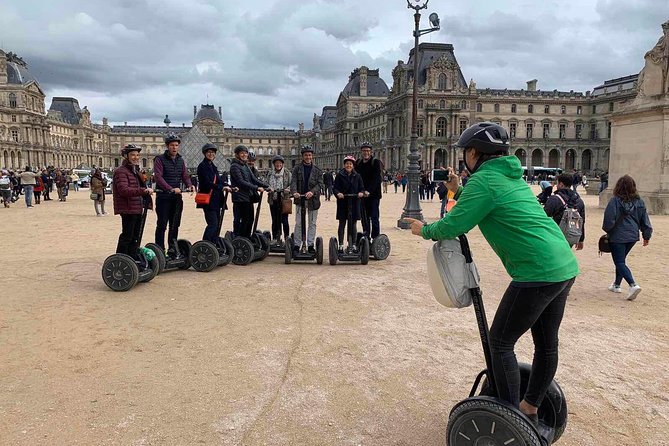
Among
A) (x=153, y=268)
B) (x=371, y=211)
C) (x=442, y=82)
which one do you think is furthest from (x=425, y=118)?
(x=153, y=268)

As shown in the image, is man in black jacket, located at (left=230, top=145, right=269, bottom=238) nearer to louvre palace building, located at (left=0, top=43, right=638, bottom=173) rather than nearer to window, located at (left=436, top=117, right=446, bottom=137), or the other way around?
louvre palace building, located at (left=0, top=43, right=638, bottom=173)

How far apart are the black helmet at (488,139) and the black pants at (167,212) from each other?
6371mm

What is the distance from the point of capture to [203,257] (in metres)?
8.37

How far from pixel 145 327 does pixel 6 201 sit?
2197cm

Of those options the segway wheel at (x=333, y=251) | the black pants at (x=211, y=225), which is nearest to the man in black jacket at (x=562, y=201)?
the segway wheel at (x=333, y=251)

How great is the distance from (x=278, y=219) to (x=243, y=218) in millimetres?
727

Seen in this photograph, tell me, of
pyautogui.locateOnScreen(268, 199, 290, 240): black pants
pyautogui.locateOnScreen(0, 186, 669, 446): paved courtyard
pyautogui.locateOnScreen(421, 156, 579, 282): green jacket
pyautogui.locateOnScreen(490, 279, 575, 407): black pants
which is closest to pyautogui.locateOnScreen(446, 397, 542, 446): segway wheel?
pyautogui.locateOnScreen(490, 279, 575, 407): black pants

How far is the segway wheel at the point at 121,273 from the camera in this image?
694 centimetres

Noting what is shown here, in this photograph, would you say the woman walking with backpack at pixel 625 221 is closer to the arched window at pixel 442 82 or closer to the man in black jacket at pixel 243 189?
the man in black jacket at pixel 243 189

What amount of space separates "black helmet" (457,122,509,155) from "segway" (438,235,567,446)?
54cm

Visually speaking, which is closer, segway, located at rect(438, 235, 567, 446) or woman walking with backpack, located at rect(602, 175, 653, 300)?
segway, located at rect(438, 235, 567, 446)

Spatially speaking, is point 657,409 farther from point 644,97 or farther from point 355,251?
point 644,97

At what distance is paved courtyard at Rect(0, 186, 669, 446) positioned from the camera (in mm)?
3418

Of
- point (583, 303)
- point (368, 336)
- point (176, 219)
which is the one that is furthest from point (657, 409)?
point (176, 219)
